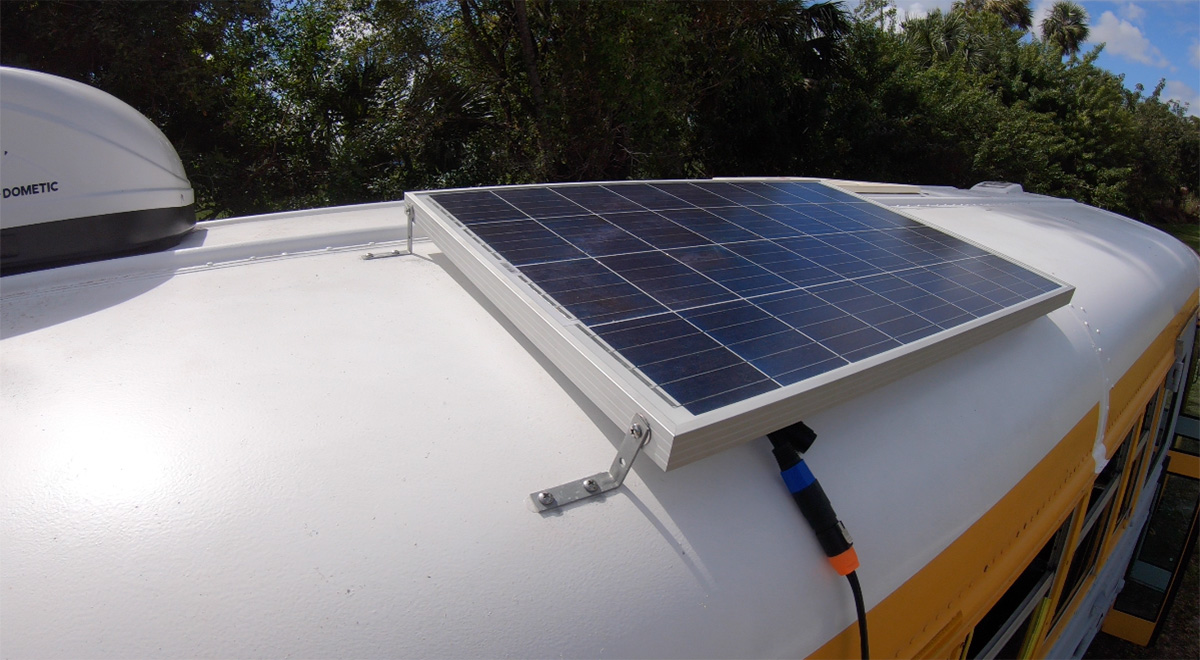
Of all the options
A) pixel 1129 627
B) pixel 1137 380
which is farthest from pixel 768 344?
pixel 1129 627

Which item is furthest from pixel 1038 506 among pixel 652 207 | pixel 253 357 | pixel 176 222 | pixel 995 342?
pixel 176 222

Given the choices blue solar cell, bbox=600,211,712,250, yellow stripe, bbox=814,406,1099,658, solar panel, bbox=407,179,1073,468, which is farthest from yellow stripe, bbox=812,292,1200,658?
blue solar cell, bbox=600,211,712,250

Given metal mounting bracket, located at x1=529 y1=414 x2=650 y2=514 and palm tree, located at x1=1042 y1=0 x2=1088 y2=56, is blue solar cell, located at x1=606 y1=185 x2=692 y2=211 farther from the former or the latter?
palm tree, located at x1=1042 y1=0 x2=1088 y2=56

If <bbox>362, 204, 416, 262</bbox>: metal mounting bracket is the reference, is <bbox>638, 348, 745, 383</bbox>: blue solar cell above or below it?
above

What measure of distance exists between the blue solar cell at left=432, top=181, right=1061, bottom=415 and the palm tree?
1722 inches

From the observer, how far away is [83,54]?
776 cm

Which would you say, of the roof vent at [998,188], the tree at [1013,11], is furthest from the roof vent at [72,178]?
the tree at [1013,11]

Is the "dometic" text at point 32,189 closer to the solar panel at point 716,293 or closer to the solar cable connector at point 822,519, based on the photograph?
the solar panel at point 716,293

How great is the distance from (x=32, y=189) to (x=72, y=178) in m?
0.11

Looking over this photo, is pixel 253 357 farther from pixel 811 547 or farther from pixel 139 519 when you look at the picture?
pixel 811 547

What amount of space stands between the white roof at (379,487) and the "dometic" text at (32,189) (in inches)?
9.0

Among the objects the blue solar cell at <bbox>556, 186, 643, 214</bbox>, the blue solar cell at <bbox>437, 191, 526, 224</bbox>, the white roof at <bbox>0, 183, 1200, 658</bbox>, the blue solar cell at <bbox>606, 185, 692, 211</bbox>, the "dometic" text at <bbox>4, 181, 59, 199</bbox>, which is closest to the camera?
the white roof at <bbox>0, 183, 1200, 658</bbox>

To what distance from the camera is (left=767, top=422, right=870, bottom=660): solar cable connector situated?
155 centimetres

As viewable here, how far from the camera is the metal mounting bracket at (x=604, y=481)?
139 cm
